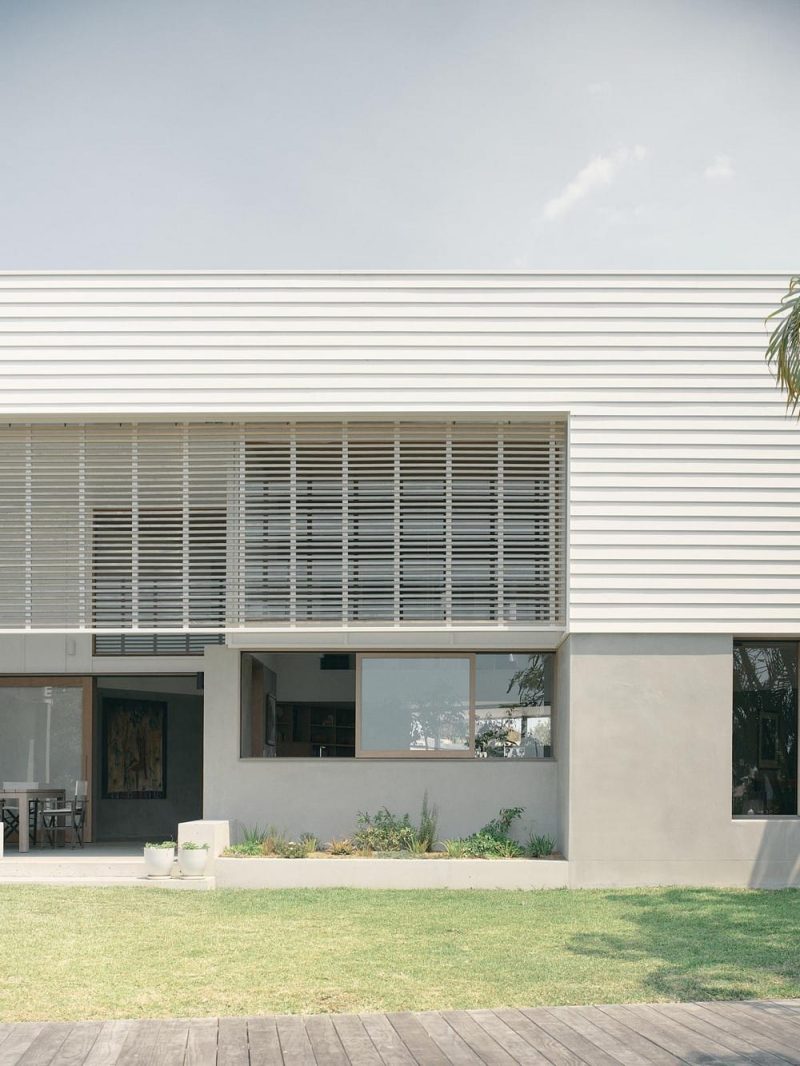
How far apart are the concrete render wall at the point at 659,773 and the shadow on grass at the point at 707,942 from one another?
1.36ft

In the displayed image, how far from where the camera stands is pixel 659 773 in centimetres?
1208

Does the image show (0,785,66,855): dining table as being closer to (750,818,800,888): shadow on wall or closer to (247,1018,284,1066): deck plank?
(750,818,800,888): shadow on wall

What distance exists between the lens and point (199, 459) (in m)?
12.7

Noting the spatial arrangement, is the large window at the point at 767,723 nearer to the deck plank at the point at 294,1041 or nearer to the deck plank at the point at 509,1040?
the deck plank at the point at 509,1040

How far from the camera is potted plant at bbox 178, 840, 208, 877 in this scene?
12.1 m

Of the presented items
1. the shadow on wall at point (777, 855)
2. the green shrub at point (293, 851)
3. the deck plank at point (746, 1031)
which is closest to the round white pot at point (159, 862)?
the green shrub at point (293, 851)

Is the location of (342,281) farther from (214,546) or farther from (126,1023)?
(126,1023)

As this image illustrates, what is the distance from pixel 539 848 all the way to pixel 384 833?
1.62m

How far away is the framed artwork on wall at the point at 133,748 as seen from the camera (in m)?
17.3

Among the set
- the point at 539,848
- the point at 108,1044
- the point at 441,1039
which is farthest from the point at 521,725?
→ the point at 108,1044

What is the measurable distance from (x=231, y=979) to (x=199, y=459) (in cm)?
625

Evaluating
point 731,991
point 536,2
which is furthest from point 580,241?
point 731,991

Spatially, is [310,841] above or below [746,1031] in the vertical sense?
below

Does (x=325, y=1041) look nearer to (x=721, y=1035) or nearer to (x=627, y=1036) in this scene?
(x=627, y=1036)
